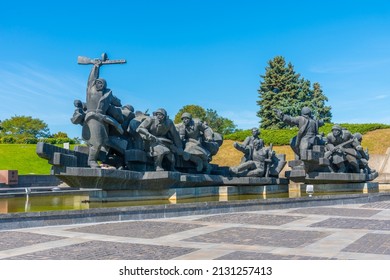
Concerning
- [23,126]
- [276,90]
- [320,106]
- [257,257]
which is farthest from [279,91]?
[257,257]

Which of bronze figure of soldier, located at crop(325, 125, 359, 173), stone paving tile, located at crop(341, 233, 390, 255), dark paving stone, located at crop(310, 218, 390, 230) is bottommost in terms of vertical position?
stone paving tile, located at crop(341, 233, 390, 255)

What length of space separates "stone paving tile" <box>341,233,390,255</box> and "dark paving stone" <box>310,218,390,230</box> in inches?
46.6

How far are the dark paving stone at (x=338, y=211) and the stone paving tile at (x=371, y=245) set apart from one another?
12.3ft

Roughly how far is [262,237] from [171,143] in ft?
23.3

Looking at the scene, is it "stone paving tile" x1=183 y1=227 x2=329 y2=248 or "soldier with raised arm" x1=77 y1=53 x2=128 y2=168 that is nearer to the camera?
"stone paving tile" x1=183 y1=227 x2=329 y2=248

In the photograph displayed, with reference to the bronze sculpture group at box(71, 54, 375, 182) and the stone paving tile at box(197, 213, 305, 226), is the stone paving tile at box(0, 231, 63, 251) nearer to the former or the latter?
the stone paving tile at box(197, 213, 305, 226)

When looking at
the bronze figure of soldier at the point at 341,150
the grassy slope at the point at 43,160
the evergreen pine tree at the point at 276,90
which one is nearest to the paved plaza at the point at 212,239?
the bronze figure of soldier at the point at 341,150

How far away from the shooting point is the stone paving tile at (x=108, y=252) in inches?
251

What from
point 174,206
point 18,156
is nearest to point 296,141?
point 174,206

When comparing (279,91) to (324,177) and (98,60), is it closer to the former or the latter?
(324,177)

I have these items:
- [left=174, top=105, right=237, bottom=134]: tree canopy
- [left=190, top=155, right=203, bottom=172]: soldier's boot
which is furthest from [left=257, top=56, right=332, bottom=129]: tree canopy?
[left=190, top=155, right=203, bottom=172]: soldier's boot

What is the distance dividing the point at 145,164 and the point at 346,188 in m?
9.71

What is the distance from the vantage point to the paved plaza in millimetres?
6504
